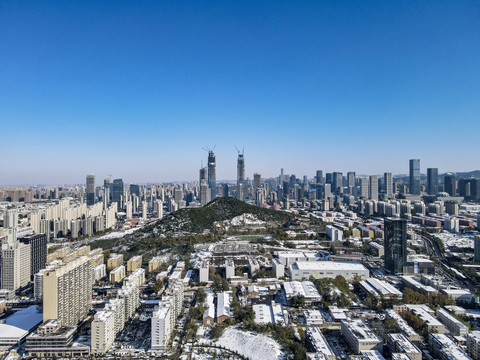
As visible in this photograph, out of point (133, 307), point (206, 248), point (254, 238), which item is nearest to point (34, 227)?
point (206, 248)

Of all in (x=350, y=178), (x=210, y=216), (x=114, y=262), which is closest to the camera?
(x=114, y=262)

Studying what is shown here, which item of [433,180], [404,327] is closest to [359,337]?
[404,327]

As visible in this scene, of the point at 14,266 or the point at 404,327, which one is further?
the point at 14,266

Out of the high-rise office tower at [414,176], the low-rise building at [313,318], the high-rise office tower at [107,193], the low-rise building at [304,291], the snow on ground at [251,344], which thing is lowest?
the snow on ground at [251,344]

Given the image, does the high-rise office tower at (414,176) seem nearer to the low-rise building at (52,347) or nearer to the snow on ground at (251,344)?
the snow on ground at (251,344)

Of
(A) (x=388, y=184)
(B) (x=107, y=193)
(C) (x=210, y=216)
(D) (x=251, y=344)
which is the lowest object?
(D) (x=251, y=344)

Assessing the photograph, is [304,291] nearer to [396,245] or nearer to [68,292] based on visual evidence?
[396,245]

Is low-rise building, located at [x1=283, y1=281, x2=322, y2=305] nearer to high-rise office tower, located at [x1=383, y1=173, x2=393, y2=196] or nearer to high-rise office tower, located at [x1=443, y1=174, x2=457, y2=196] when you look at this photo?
high-rise office tower, located at [x1=383, y1=173, x2=393, y2=196]

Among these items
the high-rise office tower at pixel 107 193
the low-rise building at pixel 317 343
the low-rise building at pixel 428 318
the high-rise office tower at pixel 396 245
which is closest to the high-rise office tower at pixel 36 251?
the low-rise building at pixel 317 343
